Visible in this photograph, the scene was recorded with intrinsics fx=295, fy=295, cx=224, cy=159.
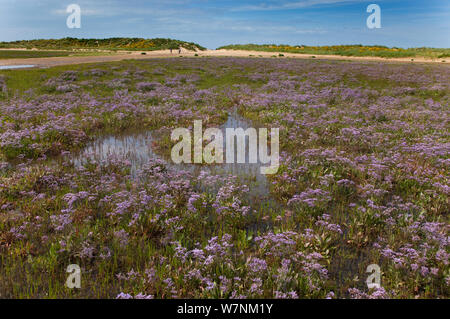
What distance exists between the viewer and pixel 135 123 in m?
16.5

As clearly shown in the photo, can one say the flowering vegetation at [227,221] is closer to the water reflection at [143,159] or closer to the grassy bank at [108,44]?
the water reflection at [143,159]

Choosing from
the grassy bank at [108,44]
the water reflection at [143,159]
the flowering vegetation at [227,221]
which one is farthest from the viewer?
the grassy bank at [108,44]

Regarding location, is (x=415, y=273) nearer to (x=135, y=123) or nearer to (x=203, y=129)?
(x=203, y=129)

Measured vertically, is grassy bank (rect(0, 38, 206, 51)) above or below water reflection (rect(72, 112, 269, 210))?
above

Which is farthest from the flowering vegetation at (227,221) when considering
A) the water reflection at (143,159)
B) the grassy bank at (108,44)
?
the grassy bank at (108,44)

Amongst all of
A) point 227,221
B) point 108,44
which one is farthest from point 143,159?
point 108,44

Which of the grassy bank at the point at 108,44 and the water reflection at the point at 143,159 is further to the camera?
the grassy bank at the point at 108,44

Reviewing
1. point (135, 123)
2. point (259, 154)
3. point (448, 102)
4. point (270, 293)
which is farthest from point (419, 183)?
point (448, 102)

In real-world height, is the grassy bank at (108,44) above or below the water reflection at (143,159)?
above

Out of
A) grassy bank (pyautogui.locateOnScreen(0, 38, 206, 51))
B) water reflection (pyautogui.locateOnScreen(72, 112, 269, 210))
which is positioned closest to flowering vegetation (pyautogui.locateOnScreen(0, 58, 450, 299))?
Result: water reflection (pyautogui.locateOnScreen(72, 112, 269, 210))

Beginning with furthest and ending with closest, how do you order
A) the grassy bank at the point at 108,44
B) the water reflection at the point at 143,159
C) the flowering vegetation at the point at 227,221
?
the grassy bank at the point at 108,44
the water reflection at the point at 143,159
the flowering vegetation at the point at 227,221

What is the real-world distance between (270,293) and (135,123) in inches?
534

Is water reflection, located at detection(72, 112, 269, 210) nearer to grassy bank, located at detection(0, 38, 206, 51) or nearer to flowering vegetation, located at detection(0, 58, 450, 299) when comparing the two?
flowering vegetation, located at detection(0, 58, 450, 299)

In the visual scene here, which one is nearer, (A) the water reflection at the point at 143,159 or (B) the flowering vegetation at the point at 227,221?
(B) the flowering vegetation at the point at 227,221
